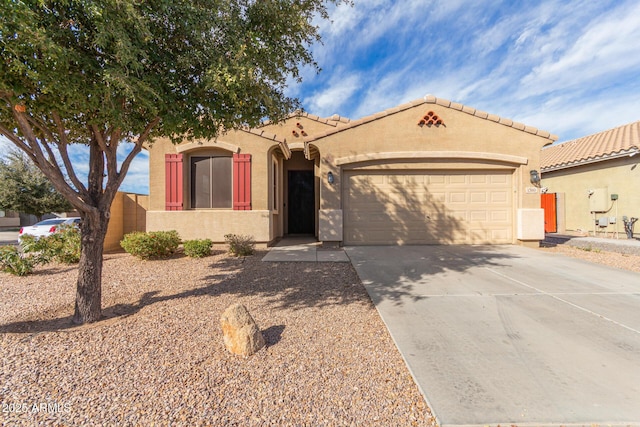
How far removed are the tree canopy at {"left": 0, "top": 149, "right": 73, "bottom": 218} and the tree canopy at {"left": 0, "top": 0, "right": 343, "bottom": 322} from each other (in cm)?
1993

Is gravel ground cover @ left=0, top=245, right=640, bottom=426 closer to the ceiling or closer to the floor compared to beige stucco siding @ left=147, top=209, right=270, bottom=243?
closer to the floor

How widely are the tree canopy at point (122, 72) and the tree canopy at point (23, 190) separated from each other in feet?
65.4

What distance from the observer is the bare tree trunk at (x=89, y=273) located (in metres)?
3.71

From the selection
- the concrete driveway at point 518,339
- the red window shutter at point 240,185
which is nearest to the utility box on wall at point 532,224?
the concrete driveway at point 518,339

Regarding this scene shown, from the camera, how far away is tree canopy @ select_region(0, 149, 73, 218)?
A: 58.7ft

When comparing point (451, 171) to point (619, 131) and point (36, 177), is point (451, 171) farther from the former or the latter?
point (36, 177)

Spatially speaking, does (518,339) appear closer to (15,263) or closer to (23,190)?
(15,263)

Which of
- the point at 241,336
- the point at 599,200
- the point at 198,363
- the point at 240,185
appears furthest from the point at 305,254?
the point at 599,200

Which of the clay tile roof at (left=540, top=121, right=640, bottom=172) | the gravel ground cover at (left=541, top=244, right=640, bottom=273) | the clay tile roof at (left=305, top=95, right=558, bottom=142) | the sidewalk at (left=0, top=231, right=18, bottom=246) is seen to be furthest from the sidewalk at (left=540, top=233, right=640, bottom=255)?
the sidewalk at (left=0, top=231, right=18, bottom=246)

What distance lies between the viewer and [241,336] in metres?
2.88

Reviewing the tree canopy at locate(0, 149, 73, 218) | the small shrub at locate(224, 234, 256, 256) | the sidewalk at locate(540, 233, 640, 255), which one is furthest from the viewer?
the tree canopy at locate(0, 149, 73, 218)

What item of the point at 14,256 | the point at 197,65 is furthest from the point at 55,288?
the point at 197,65

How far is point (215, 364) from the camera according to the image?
2693 millimetres

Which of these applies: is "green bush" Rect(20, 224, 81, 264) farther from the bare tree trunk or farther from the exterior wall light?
the exterior wall light
